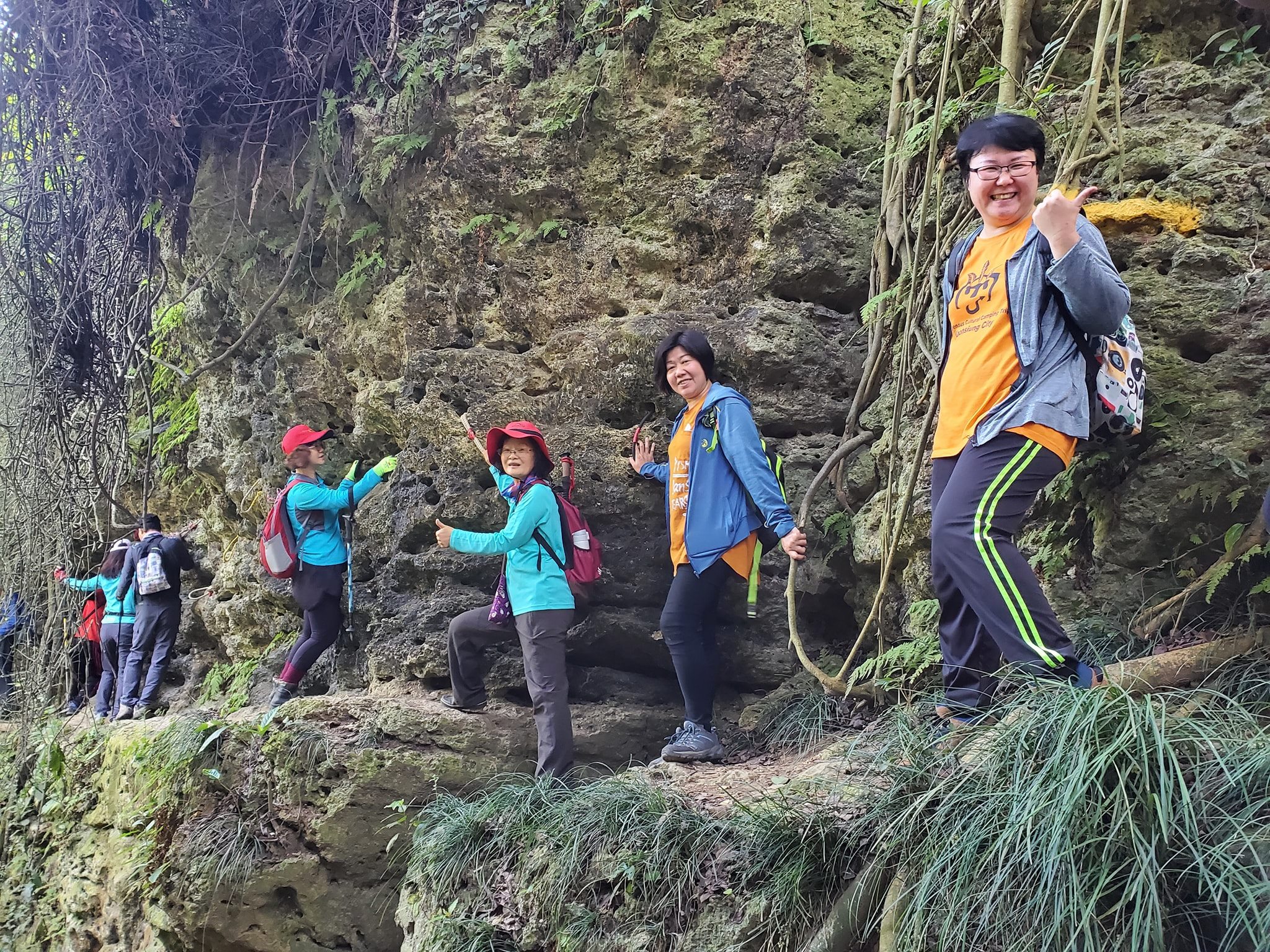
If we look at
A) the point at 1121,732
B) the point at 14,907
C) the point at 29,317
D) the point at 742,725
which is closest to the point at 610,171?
the point at 742,725

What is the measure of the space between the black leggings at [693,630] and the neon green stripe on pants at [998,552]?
5.59 ft

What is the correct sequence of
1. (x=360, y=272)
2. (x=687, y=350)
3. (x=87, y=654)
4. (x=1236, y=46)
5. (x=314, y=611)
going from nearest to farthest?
(x=1236, y=46), (x=687, y=350), (x=314, y=611), (x=360, y=272), (x=87, y=654)

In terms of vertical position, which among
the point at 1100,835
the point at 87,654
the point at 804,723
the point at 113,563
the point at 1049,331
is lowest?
the point at 87,654

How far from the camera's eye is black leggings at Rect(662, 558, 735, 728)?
467 centimetres

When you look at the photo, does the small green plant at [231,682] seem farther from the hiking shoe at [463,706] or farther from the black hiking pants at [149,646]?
the hiking shoe at [463,706]

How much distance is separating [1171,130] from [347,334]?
5249mm

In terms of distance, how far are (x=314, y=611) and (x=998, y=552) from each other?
14.5 ft

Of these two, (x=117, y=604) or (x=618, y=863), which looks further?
(x=117, y=604)

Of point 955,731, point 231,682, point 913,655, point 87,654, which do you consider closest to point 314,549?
→ point 231,682

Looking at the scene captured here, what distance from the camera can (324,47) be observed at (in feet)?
24.1

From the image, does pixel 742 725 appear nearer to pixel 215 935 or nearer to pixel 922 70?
pixel 215 935

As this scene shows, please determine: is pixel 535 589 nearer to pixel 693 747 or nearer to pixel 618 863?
pixel 693 747

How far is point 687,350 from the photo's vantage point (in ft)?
16.0

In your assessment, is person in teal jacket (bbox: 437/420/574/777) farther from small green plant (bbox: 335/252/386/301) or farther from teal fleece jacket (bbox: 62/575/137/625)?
teal fleece jacket (bbox: 62/575/137/625)
